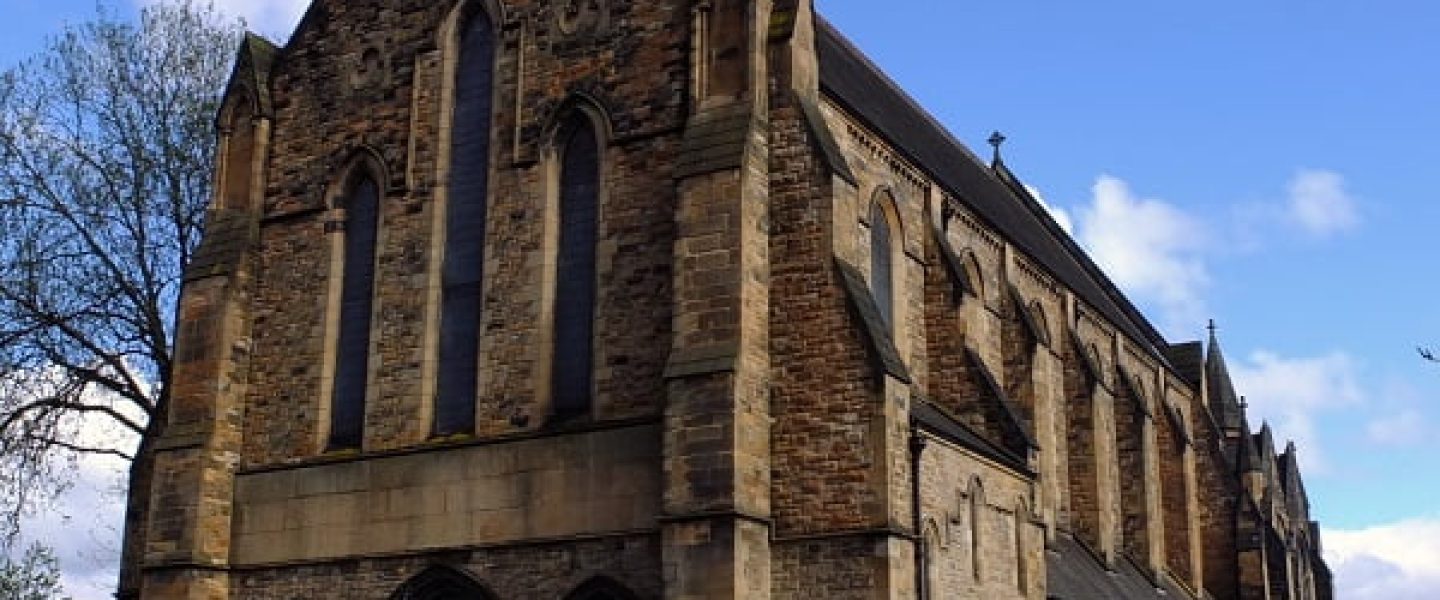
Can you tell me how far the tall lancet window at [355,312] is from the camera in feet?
75.7

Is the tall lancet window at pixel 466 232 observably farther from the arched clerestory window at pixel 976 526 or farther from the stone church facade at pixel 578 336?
the arched clerestory window at pixel 976 526

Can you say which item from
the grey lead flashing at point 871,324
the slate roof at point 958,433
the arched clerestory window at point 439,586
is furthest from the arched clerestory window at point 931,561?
the arched clerestory window at point 439,586

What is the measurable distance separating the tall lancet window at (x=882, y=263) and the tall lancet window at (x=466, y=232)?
5.66 meters

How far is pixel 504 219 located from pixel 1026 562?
8517 mm

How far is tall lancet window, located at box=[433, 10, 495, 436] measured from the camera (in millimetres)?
22281

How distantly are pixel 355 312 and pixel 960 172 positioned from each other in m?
14.4

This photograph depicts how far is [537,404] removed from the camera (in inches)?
840

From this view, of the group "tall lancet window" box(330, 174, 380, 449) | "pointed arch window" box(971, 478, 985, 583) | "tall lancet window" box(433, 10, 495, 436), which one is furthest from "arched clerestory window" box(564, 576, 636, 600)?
"pointed arch window" box(971, 478, 985, 583)

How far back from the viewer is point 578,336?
70.7ft

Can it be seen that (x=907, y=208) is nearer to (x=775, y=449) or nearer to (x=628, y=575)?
(x=775, y=449)

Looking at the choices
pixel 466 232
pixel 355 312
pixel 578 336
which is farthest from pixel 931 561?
pixel 355 312

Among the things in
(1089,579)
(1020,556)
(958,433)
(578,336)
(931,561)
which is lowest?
(931,561)

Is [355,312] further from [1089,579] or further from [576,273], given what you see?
Answer: [1089,579]

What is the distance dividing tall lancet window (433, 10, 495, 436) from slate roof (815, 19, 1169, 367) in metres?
4.82
